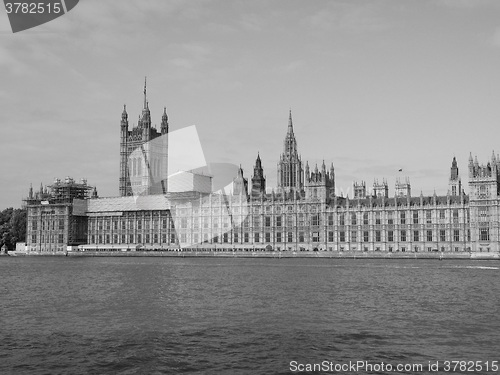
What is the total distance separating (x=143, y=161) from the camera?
191 meters

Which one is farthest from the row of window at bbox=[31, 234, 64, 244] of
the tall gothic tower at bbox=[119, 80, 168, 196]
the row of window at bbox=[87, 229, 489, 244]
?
the tall gothic tower at bbox=[119, 80, 168, 196]

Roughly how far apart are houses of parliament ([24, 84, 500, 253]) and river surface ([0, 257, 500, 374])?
69.0 metres

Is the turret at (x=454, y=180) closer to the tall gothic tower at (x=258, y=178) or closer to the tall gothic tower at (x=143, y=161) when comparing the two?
the tall gothic tower at (x=258, y=178)

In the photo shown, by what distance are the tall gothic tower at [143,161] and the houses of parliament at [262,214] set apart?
1.40 feet

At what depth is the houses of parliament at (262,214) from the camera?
122m

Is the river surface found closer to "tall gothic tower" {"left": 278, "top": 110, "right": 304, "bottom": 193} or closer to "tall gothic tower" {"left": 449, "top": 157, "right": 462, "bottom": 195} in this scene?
"tall gothic tower" {"left": 449, "top": 157, "right": 462, "bottom": 195}

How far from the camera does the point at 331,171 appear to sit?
149 metres

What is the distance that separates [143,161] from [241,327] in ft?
534

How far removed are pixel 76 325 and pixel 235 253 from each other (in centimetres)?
10048

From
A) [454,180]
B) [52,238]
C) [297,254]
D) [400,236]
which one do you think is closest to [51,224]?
[52,238]

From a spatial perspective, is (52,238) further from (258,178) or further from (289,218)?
(289,218)

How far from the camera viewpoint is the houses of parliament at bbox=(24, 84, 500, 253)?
12194 centimetres

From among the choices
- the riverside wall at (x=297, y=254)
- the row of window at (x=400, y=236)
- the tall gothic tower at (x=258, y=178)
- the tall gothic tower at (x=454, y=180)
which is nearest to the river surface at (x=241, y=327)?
the riverside wall at (x=297, y=254)

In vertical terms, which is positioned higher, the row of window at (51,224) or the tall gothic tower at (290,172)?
the tall gothic tower at (290,172)
